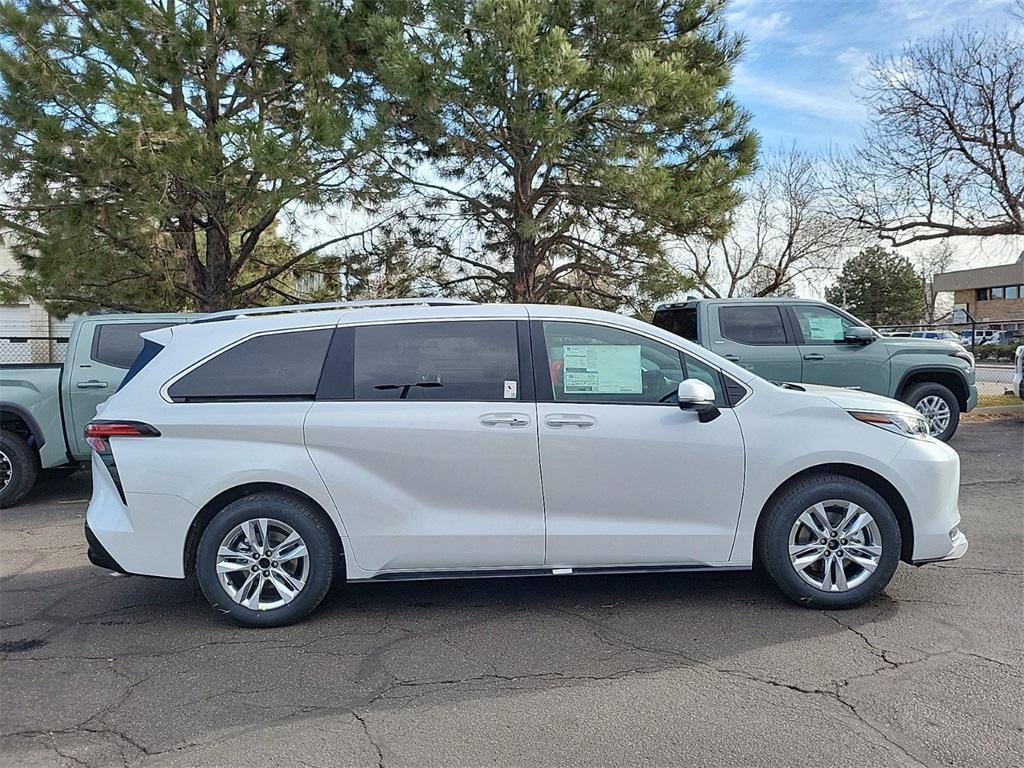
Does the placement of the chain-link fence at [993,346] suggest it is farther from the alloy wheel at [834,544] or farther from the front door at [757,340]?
the alloy wheel at [834,544]

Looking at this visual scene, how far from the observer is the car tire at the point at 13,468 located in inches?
310

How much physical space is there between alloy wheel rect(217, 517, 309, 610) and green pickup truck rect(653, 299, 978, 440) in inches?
252

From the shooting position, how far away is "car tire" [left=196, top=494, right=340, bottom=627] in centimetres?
432

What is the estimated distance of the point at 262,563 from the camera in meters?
4.36

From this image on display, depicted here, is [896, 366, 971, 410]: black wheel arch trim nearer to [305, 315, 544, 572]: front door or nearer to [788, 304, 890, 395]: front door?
[788, 304, 890, 395]: front door

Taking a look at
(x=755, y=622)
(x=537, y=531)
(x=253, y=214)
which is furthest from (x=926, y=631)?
(x=253, y=214)

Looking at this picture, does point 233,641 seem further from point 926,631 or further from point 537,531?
point 926,631

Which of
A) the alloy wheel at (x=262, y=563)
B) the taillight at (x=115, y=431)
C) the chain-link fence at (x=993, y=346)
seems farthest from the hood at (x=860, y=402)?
the chain-link fence at (x=993, y=346)

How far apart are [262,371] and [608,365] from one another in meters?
2.03

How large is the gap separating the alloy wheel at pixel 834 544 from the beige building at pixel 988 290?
52139mm

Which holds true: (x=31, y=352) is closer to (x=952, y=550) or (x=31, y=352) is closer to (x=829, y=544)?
(x=829, y=544)

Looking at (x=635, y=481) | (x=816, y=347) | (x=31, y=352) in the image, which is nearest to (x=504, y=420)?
(x=635, y=481)

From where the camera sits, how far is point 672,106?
1082cm

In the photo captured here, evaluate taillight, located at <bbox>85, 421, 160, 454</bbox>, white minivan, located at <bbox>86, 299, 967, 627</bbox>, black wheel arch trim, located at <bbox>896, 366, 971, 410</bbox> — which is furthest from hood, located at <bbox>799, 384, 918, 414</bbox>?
black wheel arch trim, located at <bbox>896, 366, 971, 410</bbox>
